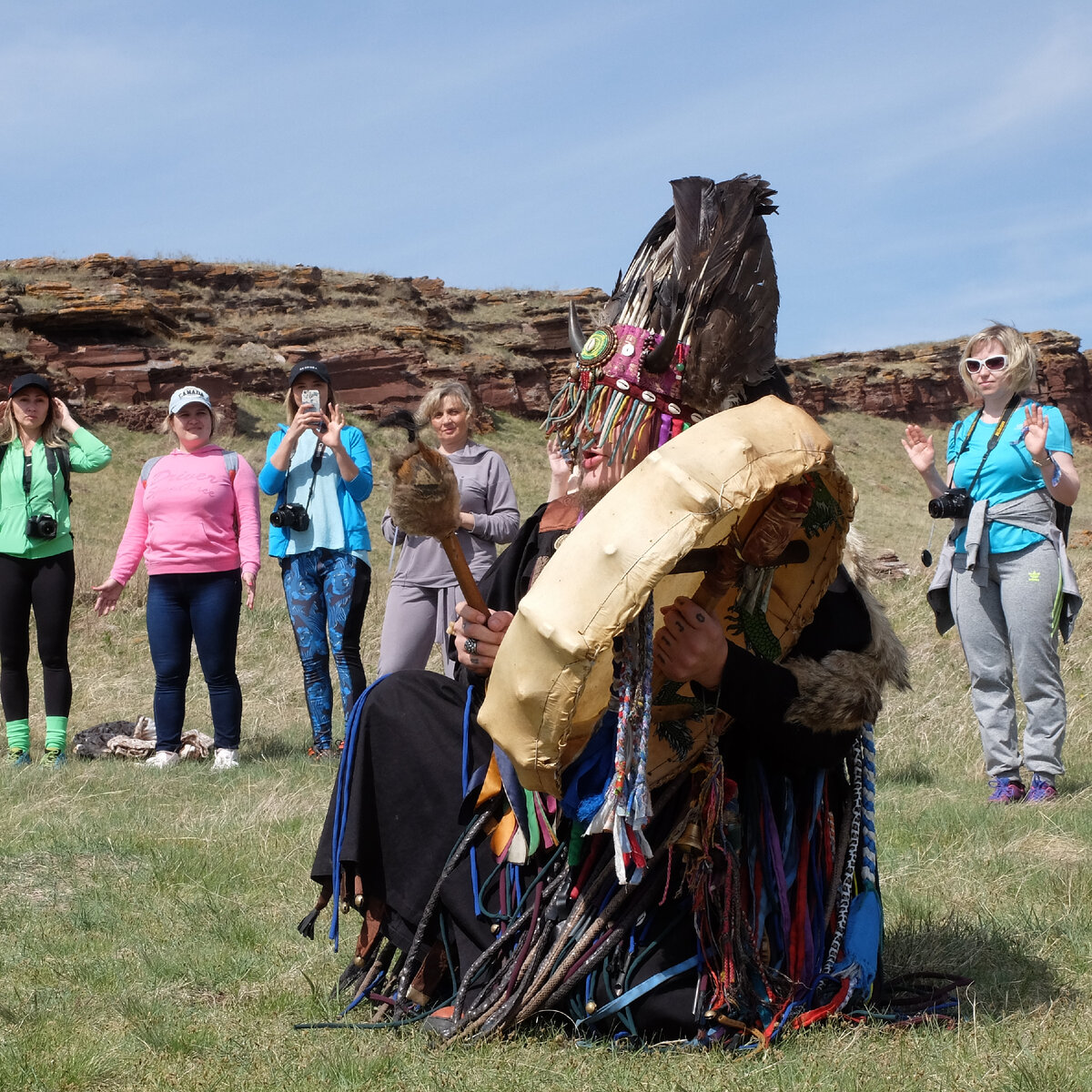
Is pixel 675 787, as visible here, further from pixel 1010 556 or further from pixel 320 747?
pixel 320 747

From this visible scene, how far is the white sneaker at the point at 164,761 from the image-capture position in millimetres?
6363

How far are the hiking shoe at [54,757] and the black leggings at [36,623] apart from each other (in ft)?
0.64

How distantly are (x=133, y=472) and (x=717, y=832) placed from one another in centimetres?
2553

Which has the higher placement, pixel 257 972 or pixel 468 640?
pixel 468 640

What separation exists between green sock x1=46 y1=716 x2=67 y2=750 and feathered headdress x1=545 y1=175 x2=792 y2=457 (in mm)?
4910

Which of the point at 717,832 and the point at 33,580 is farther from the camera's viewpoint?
the point at 33,580

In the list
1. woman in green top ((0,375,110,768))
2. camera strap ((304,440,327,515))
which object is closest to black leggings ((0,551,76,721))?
woman in green top ((0,375,110,768))

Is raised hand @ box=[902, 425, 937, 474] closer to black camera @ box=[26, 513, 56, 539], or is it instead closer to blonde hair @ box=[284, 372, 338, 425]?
blonde hair @ box=[284, 372, 338, 425]

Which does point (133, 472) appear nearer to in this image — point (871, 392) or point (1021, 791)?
point (1021, 791)

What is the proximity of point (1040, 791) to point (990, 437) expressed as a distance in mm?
1566

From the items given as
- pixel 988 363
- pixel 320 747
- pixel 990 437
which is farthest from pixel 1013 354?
pixel 320 747

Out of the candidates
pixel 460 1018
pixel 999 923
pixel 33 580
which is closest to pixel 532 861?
pixel 460 1018

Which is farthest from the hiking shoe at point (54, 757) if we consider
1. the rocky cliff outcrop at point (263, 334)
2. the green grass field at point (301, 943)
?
the rocky cliff outcrop at point (263, 334)

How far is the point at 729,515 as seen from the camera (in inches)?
80.7
